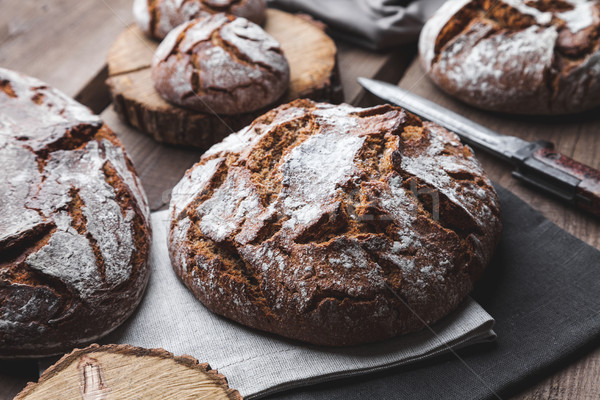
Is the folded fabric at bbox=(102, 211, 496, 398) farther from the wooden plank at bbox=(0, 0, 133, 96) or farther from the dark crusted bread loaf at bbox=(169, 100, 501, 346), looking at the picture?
the wooden plank at bbox=(0, 0, 133, 96)

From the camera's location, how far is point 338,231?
128 centimetres

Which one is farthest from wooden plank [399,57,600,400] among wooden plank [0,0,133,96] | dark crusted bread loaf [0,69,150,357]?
wooden plank [0,0,133,96]

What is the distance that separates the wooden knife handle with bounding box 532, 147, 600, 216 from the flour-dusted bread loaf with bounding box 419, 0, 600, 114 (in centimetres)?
38

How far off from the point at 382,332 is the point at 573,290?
0.56 meters

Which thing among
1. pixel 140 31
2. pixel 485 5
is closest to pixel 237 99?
pixel 140 31

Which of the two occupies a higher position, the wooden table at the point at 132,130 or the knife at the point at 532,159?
the knife at the point at 532,159

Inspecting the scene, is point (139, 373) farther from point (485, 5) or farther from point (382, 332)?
point (485, 5)

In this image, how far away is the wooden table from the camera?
134 centimetres

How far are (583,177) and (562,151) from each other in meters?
0.36

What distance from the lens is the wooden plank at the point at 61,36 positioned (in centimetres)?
254

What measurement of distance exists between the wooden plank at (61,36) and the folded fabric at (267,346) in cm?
144

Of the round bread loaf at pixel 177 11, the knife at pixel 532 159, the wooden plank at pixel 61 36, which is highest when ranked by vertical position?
the round bread loaf at pixel 177 11

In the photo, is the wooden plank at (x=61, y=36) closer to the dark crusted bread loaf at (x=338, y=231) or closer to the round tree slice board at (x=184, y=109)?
the round tree slice board at (x=184, y=109)

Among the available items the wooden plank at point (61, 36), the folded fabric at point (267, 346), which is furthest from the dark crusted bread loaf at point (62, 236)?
the wooden plank at point (61, 36)
